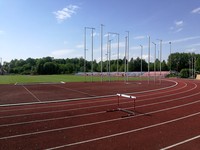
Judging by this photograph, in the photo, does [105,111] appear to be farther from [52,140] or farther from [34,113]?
[52,140]

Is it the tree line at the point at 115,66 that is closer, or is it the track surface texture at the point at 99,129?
the track surface texture at the point at 99,129

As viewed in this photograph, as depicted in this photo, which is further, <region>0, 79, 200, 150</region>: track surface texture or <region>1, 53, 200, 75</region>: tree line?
<region>1, 53, 200, 75</region>: tree line

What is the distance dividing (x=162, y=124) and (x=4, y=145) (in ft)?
21.7

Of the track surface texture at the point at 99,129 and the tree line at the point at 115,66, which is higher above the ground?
the tree line at the point at 115,66

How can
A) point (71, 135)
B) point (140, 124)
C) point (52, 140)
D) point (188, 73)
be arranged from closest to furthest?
1. point (52, 140)
2. point (71, 135)
3. point (140, 124)
4. point (188, 73)

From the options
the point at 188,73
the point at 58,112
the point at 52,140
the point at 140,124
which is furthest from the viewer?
the point at 188,73

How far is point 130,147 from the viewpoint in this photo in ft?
26.3

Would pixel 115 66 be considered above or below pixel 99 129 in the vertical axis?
above

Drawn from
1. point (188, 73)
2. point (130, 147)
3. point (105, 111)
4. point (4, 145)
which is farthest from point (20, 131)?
point (188, 73)

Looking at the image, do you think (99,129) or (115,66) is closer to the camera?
(99,129)

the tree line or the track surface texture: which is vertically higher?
the tree line

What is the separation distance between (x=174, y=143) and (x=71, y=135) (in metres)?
3.65

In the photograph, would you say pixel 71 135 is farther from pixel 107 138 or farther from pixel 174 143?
pixel 174 143

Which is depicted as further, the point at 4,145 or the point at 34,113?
the point at 34,113
